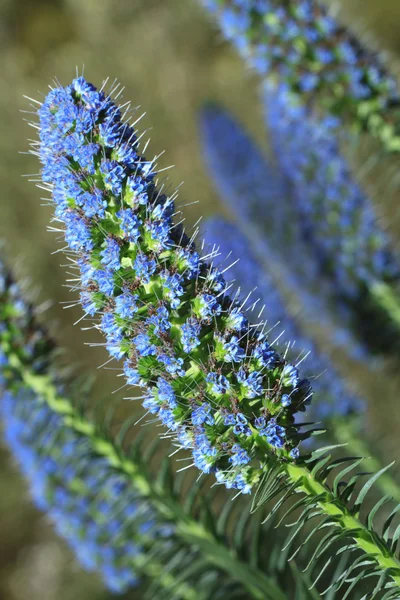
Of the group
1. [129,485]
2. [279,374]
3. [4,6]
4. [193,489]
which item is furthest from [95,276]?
[4,6]

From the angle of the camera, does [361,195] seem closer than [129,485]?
No

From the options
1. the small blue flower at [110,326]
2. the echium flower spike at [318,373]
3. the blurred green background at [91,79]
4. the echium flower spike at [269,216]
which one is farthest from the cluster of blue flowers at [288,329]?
the blurred green background at [91,79]

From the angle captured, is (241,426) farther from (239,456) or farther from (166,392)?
(166,392)

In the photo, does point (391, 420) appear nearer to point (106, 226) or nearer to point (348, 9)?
point (106, 226)

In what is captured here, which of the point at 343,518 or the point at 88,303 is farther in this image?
the point at 88,303

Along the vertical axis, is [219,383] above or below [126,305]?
below

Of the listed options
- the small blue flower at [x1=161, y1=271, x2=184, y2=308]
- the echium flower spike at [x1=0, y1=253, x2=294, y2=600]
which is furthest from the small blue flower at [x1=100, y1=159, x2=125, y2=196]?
the echium flower spike at [x1=0, y1=253, x2=294, y2=600]

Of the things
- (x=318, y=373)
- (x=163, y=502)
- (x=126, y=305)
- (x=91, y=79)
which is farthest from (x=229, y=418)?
(x=91, y=79)
